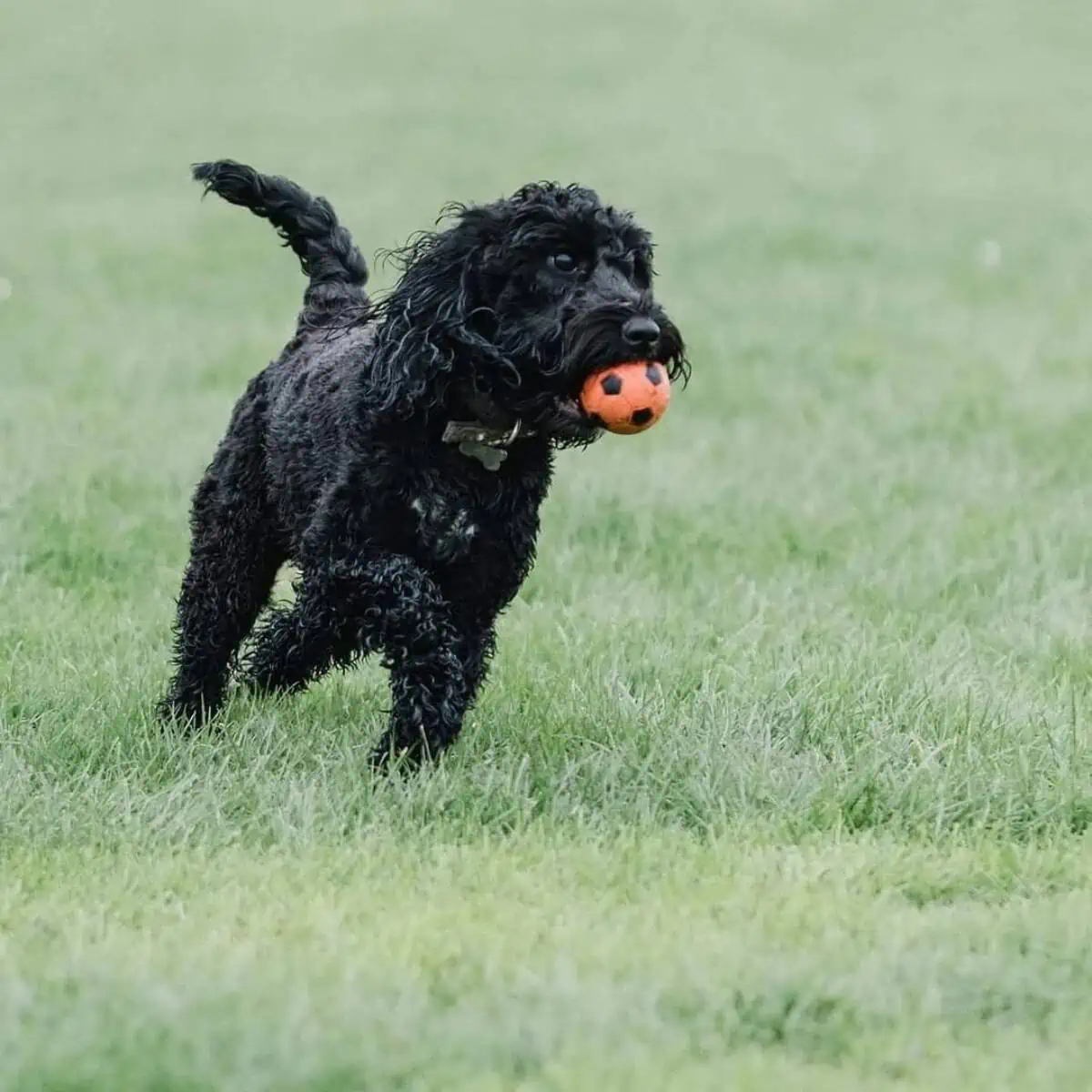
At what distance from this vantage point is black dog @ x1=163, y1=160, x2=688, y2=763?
5.05 metres

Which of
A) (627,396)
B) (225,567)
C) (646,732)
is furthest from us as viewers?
(225,567)

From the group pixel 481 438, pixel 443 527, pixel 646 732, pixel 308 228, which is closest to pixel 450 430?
pixel 481 438

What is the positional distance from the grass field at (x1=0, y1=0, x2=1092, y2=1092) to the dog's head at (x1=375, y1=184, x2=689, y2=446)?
1008 mm

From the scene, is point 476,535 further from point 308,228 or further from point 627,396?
point 308,228

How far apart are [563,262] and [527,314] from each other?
16 centimetres

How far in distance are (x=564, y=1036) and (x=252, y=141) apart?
61.4 ft

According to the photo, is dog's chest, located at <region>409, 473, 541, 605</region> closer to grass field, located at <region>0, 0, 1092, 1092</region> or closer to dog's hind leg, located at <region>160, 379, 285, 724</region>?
grass field, located at <region>0, 0, 1092, 1092</region>

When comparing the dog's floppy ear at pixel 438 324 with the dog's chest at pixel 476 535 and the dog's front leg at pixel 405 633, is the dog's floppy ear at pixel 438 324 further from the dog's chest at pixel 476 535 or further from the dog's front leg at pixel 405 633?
the dog's front leg at pixel 405 633

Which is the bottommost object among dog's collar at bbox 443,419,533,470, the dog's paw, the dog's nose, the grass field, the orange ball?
the grass field

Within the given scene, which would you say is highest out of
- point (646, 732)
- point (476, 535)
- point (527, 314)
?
point (527, 314)

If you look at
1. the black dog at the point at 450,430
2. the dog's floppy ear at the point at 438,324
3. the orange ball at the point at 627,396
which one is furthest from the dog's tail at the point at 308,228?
the orange ball at the point at 627,396

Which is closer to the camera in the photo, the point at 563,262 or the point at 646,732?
the point at 563,262

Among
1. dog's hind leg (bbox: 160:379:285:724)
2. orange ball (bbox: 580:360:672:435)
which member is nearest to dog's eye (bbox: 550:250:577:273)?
orange ball (bbox: 580:360:672:435)

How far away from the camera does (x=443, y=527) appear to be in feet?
17.2
